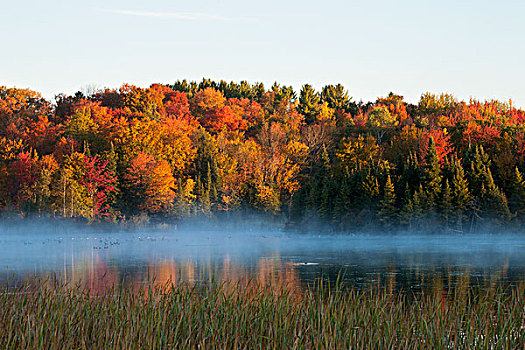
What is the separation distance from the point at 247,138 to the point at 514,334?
99.0m

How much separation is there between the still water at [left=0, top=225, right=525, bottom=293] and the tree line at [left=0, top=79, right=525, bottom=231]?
5.41m

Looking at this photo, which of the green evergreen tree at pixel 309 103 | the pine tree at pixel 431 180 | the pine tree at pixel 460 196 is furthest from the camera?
the green evergreen tree at pixel 309 103

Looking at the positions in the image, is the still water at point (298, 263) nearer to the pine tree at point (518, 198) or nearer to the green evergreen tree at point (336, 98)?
the pine tree at point (518, 198)

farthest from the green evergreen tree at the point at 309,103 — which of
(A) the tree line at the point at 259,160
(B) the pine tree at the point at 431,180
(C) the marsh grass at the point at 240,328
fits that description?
(C) the marsh grass at the point at 240,328

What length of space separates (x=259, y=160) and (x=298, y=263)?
54322mm

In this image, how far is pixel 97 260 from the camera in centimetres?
4797

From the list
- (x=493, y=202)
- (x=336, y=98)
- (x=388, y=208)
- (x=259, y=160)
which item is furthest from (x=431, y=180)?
(x=336, y=98)

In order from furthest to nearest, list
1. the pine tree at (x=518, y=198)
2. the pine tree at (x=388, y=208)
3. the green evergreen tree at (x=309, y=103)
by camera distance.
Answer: the green evergreen tree at (x=309, y=103) → the pine tree at (x=388, y=208) → the pine tree at (x=518, y=198)

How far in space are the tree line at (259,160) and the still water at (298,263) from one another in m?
5.41

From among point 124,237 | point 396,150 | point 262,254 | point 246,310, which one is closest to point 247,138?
point 396,150

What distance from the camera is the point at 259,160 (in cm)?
9788

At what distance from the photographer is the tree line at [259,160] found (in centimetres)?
7631

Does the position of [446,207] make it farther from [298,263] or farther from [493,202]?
[298,263]

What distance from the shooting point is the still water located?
112 ft
